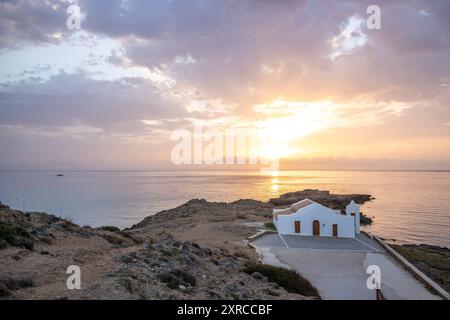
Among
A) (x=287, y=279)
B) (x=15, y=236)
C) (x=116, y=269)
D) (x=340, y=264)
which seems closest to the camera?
(x=116, y=269)

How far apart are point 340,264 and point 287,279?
5735 millimetres

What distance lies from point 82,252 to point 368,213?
194 feet

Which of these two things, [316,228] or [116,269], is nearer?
[116,269]

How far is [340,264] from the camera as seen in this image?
60.5 ft

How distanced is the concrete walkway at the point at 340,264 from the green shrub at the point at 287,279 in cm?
57

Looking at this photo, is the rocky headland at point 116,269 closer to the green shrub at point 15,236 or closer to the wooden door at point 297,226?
the green shrub at point 15,236

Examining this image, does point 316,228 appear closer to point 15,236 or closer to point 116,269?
point 116,269

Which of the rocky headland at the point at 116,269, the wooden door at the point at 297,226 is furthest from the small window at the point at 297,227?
the rocky headland at the point at 116,269

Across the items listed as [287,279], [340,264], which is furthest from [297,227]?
[287,279]

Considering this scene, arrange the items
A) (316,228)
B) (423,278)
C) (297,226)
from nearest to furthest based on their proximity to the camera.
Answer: (423,278), (316,228), (297,226)

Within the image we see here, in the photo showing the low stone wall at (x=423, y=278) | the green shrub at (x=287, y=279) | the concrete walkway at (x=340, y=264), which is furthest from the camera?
the concrete walkway at (x=340, y=264)

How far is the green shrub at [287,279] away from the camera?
13414 mm

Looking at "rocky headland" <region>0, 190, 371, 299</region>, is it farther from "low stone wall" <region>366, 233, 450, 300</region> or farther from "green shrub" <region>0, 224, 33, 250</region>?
"low stone wall" <region>366, 233, 450, 300</region>

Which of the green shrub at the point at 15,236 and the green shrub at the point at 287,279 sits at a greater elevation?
the green shrub at the point at 15,236
